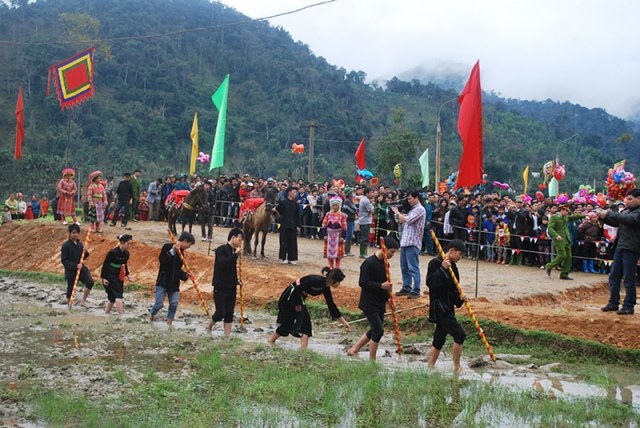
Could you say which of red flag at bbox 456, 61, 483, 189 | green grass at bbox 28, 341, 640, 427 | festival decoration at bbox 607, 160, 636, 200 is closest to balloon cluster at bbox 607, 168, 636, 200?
festival decoration at bbox 607, 160, 636, 200

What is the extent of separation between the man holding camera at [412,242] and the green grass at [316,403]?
4.89 m

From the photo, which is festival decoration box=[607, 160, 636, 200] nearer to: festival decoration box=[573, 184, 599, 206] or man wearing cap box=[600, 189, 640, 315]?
festival decoration box=[573, 184, 599, 206]

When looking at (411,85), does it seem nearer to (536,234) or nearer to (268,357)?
(536,234)

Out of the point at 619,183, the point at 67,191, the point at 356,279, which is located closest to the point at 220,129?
the point at 356,279

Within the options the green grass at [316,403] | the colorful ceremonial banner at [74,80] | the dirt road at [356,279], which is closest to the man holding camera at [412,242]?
the dirt road at [356,279]

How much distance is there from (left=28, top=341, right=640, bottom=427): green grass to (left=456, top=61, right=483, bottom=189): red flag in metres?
5.36

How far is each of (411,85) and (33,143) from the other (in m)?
64.6

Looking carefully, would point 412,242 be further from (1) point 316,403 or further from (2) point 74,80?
(2) point 74,80

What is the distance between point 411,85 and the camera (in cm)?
11038

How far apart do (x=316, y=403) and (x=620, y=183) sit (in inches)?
629

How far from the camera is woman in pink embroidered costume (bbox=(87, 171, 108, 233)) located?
21516 mm

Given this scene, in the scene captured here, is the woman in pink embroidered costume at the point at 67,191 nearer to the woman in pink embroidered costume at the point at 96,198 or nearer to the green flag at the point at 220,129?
the woman in pink embroidered costume at the point at 96,198

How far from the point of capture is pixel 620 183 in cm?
2134

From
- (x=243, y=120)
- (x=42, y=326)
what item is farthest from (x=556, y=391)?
(x=243, y=120)
